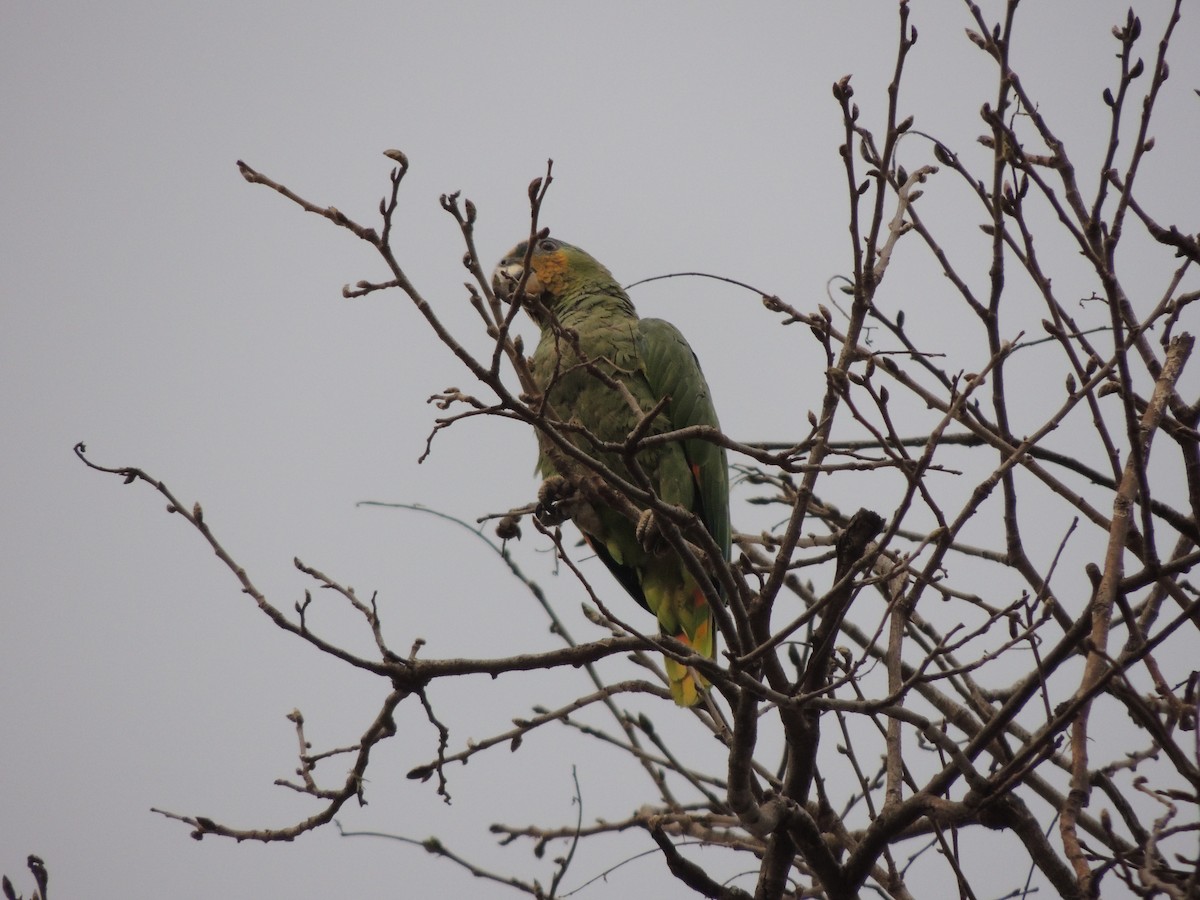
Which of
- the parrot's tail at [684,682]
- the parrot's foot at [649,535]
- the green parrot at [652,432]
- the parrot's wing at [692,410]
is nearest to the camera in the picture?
the parrot's foot at [649,535]

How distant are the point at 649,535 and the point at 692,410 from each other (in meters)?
0.75

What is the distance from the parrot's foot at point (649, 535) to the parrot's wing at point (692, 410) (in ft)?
1.24

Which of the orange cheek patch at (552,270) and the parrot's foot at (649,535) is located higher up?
the orange cheek patch at (552,270)

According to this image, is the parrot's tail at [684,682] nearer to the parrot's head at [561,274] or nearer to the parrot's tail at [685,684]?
the parrot's tail at [685,684]

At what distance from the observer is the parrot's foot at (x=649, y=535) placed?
9.08 feet

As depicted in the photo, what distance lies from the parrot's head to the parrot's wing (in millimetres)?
561

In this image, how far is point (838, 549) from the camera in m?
2.30

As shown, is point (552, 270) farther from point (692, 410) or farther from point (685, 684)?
point (685, 684)

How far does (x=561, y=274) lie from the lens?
4730mm

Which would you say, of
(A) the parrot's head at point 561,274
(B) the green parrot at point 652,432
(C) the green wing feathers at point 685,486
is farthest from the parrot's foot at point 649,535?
(A) the parrot's head at point 561,274

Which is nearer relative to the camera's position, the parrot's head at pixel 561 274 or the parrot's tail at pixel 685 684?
the parrot's tail at pixel 685 684

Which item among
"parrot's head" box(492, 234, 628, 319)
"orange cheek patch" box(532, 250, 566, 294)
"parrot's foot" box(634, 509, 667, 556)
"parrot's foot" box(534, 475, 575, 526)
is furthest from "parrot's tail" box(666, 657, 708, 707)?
"orange cheek patch" box(532, 250, 566, 294)

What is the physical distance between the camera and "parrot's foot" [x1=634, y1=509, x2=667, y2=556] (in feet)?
9.08

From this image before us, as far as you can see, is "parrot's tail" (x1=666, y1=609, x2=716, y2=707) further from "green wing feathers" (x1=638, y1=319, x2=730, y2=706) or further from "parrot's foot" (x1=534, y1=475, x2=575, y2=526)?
"parrot's foot" (x1=534, y1=475, x2=575, y2=526)
